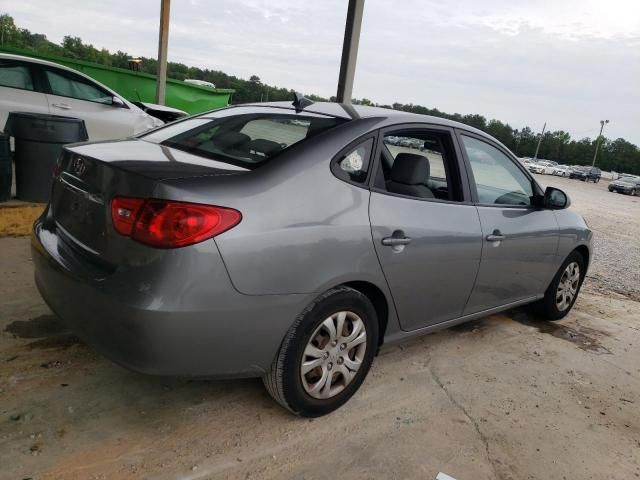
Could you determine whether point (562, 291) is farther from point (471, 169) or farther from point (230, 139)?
point (230, 139)

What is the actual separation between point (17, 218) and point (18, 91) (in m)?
3.11

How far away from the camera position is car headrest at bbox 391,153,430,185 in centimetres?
298

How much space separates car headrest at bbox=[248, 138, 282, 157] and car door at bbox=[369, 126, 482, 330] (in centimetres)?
54

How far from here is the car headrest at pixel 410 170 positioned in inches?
117

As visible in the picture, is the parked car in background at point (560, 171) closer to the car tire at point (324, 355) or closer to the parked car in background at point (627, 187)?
the parked car in background at point (627, 187)

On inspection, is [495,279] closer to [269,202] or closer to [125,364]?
[269,202]

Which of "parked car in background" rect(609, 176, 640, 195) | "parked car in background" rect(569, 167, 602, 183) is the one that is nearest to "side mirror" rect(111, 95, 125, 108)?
"parked car in background" rect(609, 176, 640, 195)

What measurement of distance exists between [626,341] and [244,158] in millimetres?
3762

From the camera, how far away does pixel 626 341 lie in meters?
4.50

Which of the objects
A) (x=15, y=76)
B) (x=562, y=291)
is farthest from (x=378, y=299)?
(x=15, y=76)

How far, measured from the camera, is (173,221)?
207 cm

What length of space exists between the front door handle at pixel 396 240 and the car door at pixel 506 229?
0.80 meters

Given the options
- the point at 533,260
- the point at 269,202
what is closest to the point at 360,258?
the point at 269,202

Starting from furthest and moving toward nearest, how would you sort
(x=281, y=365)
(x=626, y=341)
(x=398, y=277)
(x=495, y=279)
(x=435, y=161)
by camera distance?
(x=626, y=341), (x=495, y=279), (x=435, y=161), (x=398, y=277), (x=281, y=365)
